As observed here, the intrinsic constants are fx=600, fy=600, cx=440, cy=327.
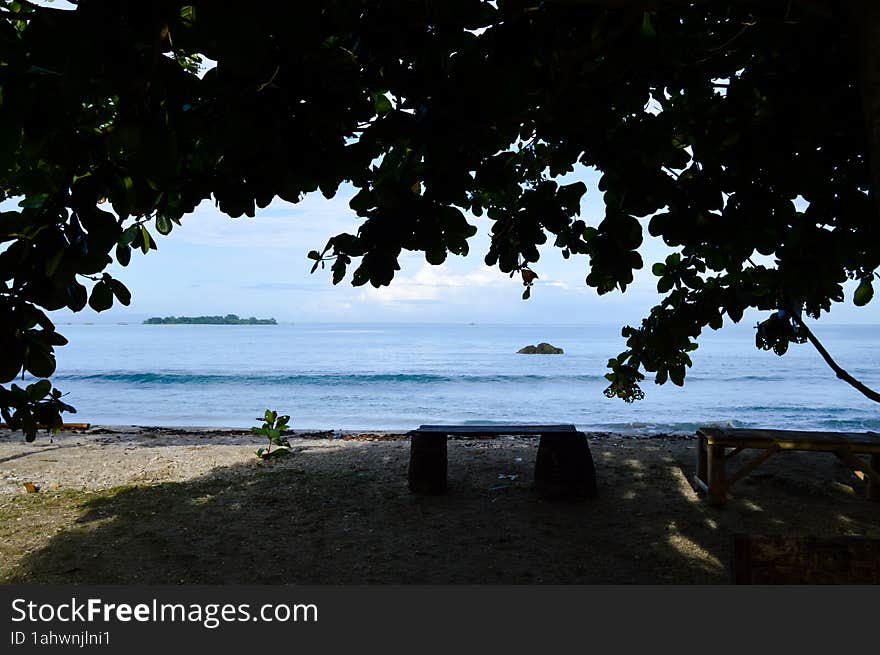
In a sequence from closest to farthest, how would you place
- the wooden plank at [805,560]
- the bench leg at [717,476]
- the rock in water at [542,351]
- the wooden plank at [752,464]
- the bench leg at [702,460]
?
the wooden plank at [805,560]
the wooden plank at [752,464]
the bench leg at [717,476]
the bench leg at [702,460]
the rock in water at [542,351]

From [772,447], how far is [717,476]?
1.80ft

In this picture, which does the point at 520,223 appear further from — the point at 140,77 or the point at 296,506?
the point at 296,506

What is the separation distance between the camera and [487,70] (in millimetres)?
2043

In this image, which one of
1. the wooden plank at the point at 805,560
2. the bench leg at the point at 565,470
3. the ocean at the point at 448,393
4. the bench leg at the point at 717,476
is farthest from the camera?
the ocean at the point at 448,393

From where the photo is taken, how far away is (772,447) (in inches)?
214

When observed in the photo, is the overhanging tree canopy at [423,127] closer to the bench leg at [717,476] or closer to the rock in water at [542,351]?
the bench leg at [717,476]

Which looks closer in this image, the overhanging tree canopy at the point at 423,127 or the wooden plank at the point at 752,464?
the overhanging tree canopy at the point at 423,127

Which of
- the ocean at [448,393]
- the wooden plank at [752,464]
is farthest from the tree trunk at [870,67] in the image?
the ocean at [448,393]

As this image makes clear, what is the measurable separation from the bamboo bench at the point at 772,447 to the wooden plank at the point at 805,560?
372cm

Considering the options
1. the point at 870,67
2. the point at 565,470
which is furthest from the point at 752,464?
the point at 870,67

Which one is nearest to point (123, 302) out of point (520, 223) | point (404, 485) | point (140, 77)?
point (140, 77)

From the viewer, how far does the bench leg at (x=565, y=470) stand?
19.2ft

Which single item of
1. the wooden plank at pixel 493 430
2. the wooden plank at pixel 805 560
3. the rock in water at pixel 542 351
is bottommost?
the wooden plank at pixel 493 430

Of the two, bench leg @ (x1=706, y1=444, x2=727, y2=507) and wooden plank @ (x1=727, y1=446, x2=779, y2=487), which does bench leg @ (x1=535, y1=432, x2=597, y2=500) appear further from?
wooden plank @ (x1=727, y1=446, x2=779, y2=487)
